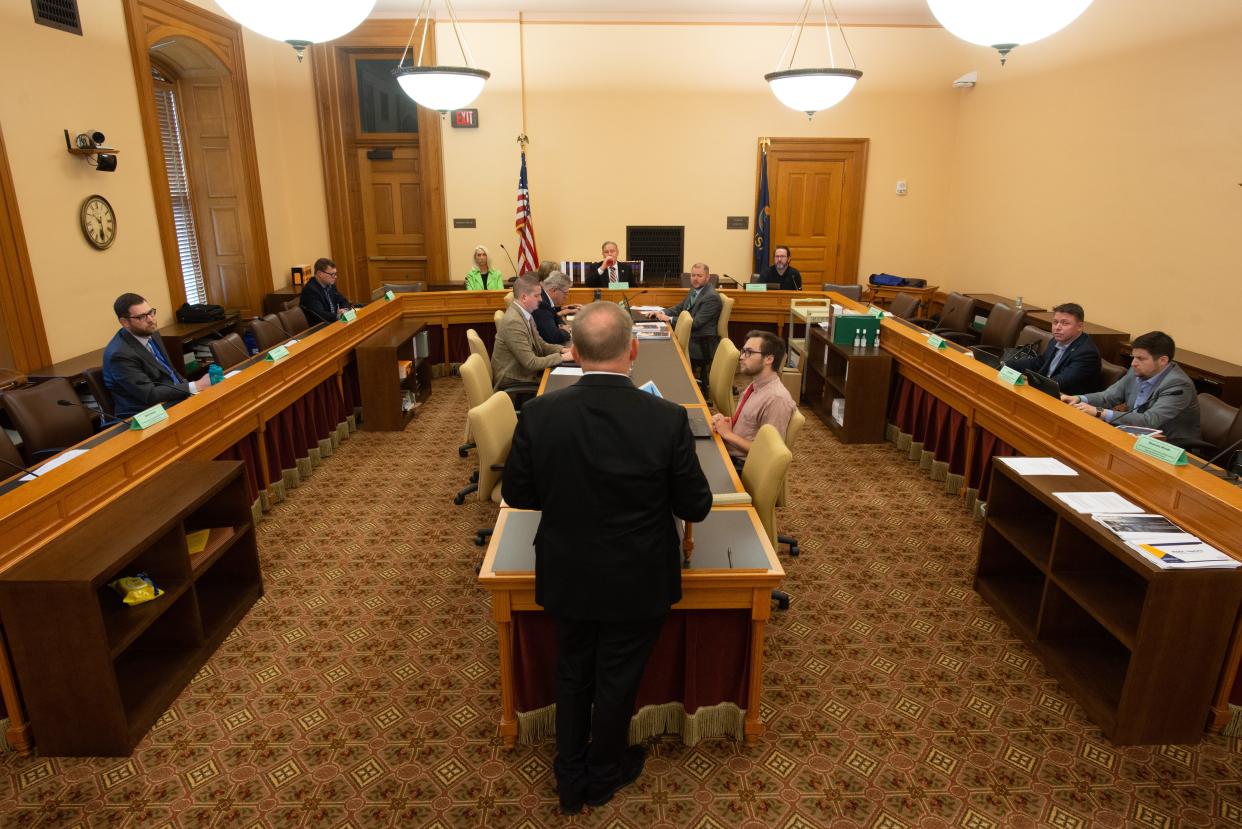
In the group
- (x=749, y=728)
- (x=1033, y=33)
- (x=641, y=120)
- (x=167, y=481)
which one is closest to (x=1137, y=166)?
(x=1033, y=33)

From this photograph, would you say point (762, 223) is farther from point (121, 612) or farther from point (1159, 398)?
point (121, 612)

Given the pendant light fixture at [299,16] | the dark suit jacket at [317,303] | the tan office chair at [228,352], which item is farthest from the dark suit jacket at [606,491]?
the dark suit jacket at [317,303]

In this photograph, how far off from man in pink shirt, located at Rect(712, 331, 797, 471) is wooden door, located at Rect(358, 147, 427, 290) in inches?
288

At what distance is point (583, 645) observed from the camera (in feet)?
7.73

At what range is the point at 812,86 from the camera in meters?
5.70

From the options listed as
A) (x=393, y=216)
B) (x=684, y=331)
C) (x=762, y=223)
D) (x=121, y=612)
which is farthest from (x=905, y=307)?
(x=121, y=612)

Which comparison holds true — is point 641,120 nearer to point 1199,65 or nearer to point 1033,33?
point 1199,65

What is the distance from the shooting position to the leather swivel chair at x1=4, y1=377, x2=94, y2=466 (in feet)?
12.6

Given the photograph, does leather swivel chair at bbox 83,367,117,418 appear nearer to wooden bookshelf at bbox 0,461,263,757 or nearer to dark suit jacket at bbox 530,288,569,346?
wooden bookshelf at bbox 0,461,263,757

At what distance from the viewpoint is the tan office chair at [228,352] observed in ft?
16.7

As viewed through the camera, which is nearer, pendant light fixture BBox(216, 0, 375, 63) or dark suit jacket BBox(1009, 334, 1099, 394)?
pendant light fixture BBox(216, 0, 375, 63)

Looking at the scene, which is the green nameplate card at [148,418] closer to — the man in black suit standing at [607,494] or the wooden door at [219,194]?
the man in black suit standing at [607,494]

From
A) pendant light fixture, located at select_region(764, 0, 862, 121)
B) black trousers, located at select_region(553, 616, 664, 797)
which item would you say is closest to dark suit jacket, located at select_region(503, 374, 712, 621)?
black trousers, located at select_region(553, 616, 664, 797)

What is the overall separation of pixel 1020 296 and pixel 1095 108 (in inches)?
77.7
